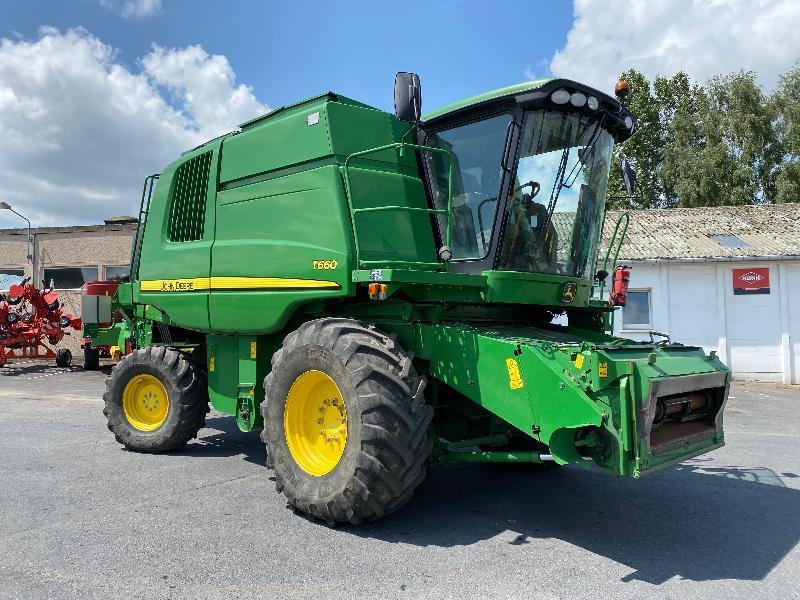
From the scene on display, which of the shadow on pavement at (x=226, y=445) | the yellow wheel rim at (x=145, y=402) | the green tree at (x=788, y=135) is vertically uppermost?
the green tree at (x=788, y=135)

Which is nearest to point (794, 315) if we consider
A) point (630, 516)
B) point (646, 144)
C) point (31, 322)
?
point (630, 516)

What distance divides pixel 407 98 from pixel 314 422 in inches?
96.4

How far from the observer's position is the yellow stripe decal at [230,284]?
191 inches

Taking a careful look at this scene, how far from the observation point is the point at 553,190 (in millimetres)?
4852

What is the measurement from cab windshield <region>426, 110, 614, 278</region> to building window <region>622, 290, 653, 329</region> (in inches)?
468

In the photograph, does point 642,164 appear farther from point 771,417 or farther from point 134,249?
point 134,249

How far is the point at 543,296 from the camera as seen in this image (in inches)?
196

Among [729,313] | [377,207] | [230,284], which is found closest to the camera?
[377,207]

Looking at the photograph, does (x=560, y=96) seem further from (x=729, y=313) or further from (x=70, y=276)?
(x=70, y=276)

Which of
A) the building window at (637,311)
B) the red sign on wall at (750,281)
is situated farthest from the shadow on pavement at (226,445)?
the red sign on wall at (750,281)

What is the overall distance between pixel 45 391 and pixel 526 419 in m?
11.5

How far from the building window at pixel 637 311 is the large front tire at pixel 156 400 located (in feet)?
41.0

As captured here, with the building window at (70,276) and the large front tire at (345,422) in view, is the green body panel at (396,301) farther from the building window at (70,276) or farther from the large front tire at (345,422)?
the building window at (70,276)

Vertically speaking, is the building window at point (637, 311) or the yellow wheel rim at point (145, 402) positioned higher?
the building window at point (637, 311)
